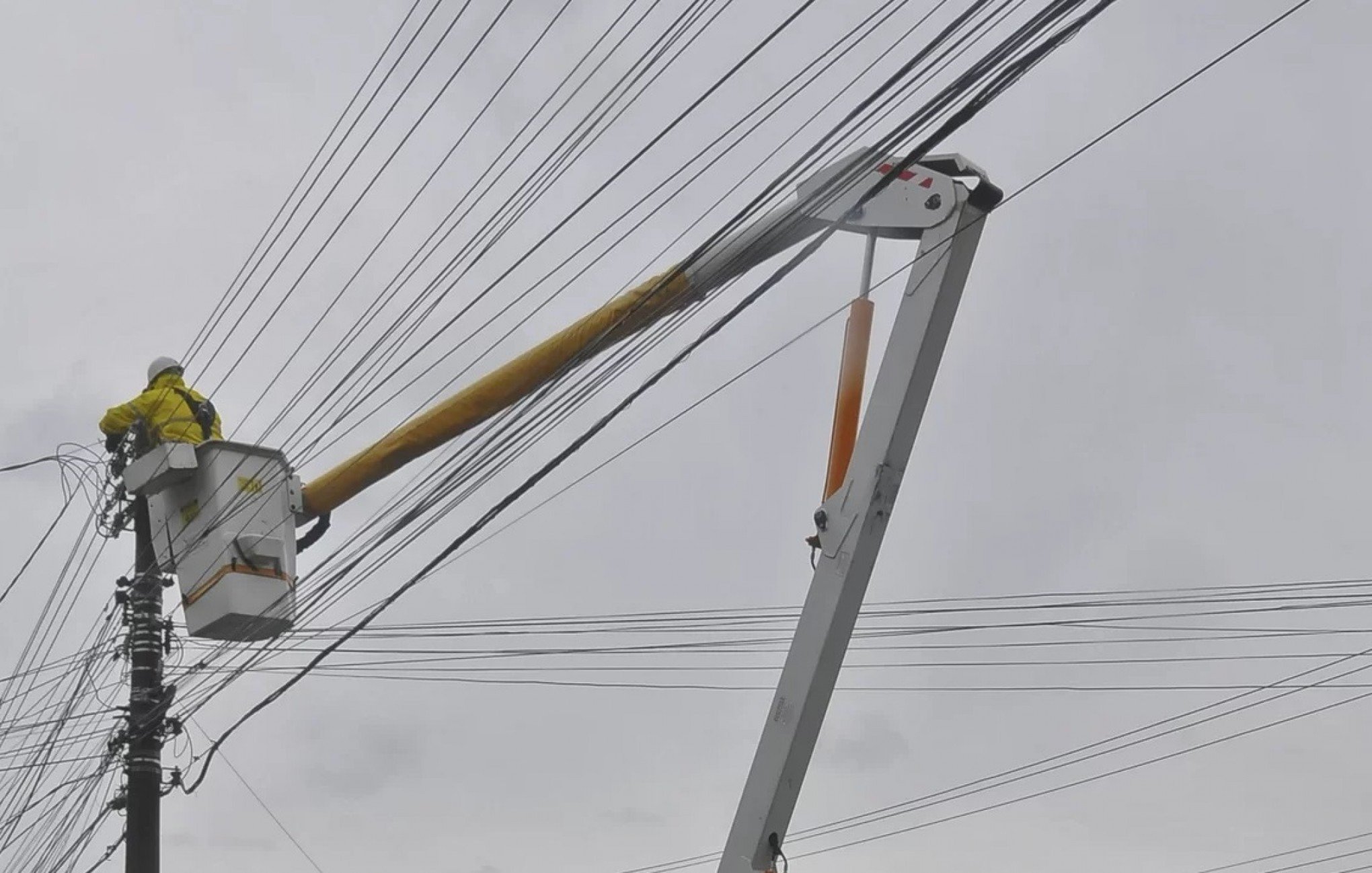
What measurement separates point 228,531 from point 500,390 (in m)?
3.08

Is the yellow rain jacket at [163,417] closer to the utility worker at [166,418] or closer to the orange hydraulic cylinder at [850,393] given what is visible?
the utility worker at [166,418]

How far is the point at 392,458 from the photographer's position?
12.4 metres

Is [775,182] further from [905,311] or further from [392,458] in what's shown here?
[392,458]

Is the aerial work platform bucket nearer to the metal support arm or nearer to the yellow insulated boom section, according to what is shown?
the yellow insulated boom section

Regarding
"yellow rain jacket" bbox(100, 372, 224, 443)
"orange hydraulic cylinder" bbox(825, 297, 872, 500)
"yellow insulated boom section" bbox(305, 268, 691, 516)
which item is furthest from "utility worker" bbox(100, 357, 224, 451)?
"orange hydraulic cylinder" bbox(825, 297, 872, 500)

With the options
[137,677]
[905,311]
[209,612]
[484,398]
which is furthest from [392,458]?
[905,311]

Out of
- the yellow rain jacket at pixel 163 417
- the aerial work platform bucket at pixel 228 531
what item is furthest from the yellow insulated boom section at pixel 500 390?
the yellow rain jacket at pixel 163 417

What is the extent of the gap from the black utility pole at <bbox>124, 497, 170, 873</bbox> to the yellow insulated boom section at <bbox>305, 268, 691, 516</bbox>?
1.98 m

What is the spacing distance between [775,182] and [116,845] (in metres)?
9.20

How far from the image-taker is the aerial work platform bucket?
13250 millimetres

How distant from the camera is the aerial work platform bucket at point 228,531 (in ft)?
43.5

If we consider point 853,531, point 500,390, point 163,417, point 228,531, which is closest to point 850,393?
point 853,531

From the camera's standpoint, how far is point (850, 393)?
8984mm

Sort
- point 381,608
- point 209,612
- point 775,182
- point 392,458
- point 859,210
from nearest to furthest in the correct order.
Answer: point 775,182
point 859,210
point 381,608
point 392,458
point 209,612
